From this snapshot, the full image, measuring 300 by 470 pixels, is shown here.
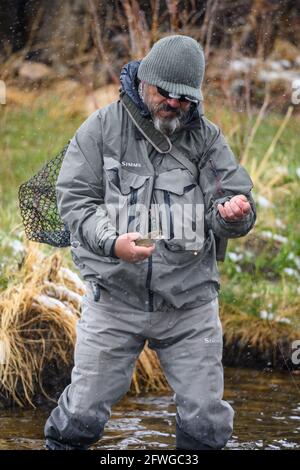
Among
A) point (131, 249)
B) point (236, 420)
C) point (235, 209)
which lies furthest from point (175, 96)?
point (236, 420)

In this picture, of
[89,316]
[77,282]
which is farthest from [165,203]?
[77,282]

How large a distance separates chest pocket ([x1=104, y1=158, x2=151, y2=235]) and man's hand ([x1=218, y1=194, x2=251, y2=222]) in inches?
12.9

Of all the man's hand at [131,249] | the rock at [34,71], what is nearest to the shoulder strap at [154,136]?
the man's hand at [131,249]

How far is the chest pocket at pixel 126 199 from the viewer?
4.49 m

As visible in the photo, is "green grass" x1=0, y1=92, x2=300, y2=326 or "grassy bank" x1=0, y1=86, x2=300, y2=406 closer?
"grassy bank" x1=0, y1=86, x2=300, y2=406

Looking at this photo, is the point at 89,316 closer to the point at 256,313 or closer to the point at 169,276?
the point at 169,276

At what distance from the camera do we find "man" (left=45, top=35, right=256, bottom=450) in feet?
14.7

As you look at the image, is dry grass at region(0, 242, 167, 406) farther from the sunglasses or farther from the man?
the sunglasses

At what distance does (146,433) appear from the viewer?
5.88m

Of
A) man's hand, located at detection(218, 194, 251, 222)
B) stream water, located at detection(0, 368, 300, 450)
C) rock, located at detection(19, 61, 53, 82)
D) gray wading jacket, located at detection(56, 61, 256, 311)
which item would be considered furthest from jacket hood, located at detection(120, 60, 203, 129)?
rock, located at detection(19, 61, 53, 82)

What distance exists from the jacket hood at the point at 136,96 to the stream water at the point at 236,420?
1.76 metres

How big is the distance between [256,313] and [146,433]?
189 cm

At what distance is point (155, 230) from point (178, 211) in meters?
0.13

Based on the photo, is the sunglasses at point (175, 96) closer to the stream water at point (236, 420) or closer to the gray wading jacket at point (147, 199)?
the gray wading jacket at point (147, 199)
